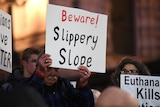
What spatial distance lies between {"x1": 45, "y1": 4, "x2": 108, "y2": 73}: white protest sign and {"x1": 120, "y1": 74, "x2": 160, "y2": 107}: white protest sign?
361 mm

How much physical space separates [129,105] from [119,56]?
4.84 meters

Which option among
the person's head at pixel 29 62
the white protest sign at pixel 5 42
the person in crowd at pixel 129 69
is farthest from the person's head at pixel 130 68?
the white protest sign at pixel 5 42

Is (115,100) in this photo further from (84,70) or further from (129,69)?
(129,69)

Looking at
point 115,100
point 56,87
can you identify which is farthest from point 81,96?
point 115,100

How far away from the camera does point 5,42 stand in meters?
3.49

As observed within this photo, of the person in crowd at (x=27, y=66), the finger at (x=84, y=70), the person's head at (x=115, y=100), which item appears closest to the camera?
the person's head at (x=115, y=100)

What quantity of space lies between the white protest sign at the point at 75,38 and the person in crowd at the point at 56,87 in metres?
0.07

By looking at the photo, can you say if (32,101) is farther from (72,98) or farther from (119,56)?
(119,56)

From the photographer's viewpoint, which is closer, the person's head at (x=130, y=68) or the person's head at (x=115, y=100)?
the person's head at (x=115, y=100)

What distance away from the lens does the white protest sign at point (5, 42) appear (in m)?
3.43

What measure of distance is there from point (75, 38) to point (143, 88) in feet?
2.67

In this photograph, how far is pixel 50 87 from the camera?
3395 mm

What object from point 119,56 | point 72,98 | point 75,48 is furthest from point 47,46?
point 119,56

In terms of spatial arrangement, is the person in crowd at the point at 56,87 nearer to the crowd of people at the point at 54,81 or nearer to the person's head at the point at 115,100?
the crowd of people at the point at 54,81
